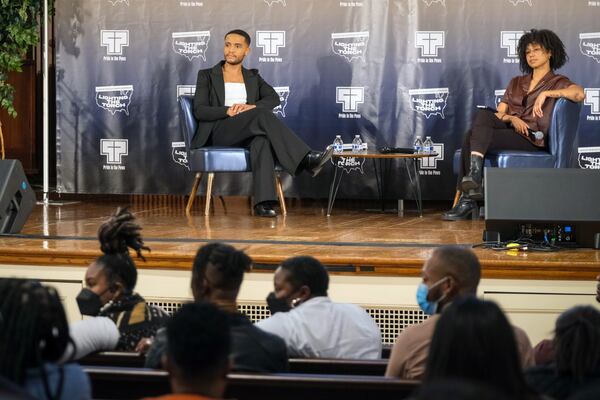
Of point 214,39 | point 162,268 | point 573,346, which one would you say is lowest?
point 162,268

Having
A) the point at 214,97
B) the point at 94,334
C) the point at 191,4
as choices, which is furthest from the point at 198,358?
the point at 191,4

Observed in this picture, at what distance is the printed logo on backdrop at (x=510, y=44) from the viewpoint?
23.9 ft

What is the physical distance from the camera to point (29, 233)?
529 cm

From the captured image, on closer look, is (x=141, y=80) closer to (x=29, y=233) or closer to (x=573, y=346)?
(x=29, y=233)

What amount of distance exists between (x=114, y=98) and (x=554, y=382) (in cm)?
617

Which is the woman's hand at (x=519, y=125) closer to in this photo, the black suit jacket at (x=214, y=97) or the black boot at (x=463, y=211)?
the black boot at (x=463, y=211)

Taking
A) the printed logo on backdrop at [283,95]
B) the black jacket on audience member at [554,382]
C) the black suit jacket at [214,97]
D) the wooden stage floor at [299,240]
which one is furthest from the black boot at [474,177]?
the black jacket on audience member at [554,382]

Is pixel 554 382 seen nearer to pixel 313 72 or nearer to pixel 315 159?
pixel 315 159

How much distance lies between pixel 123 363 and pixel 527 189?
2613mm

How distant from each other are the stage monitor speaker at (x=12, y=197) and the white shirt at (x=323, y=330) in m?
2.65

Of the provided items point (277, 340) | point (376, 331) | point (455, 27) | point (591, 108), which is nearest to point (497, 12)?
point (455, 27)

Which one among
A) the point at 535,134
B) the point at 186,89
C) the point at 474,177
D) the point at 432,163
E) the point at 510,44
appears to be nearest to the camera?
the point at 474,177

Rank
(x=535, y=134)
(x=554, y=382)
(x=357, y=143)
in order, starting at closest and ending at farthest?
1. (x=554, y=382)
2. (x=535, y=134)
3. (x=357, y=143)

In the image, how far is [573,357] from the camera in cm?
193
